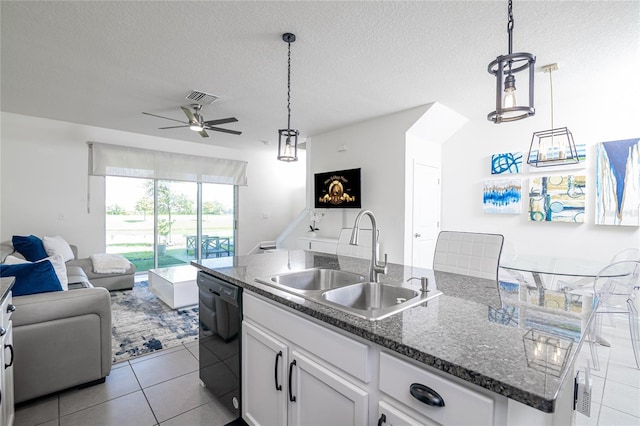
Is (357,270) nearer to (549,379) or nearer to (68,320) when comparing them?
(549,379)

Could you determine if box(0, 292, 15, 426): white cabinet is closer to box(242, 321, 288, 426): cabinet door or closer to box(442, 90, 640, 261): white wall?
box(242, 321, 288, 426): cabinet door

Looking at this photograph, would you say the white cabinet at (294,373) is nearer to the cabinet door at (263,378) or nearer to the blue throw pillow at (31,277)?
the cabinet door at (263,378)

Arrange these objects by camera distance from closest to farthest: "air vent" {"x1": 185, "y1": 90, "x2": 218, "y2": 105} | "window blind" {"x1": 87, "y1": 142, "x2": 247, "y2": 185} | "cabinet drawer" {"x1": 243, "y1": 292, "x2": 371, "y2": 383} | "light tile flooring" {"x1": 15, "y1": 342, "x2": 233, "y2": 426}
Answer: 1. "cabinet drawer" {"x1": 243, "y1": 292, "x2": 371, "y2": 383}
2. "light tile flooring" {"x1": 15, "y1": 342, "x2": 233, "y2": 426}
3. "air vent" {"x1": 185, "y1": 90, "x2": 218, "y2": 105}
4. "window blind" {"x1": 87, "y1": 142, "x2": 247, "y2": 185}

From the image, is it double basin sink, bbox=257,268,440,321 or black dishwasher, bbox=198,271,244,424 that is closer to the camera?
double basin sink, bbox=257,268,440,321

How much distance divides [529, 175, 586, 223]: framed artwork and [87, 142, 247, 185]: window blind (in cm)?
518

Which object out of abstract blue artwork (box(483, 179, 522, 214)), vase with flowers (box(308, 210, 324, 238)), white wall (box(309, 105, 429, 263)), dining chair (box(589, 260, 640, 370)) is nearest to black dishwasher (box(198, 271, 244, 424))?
white wall (box(309, 105, 429, 263))

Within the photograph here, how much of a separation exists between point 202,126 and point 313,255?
220 cm

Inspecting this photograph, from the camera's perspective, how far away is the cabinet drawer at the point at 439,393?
2.37 ft

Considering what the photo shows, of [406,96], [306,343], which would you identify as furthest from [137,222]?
[306,343]

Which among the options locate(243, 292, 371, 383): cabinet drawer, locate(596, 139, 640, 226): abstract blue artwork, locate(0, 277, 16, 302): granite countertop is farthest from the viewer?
locate(596, 139, 640, 226): abstract blue artwork

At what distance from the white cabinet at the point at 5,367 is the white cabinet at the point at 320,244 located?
3556 millimetres

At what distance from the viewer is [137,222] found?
17.4 ft

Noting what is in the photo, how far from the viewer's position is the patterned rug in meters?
2.68

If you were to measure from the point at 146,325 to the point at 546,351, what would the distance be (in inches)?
136
